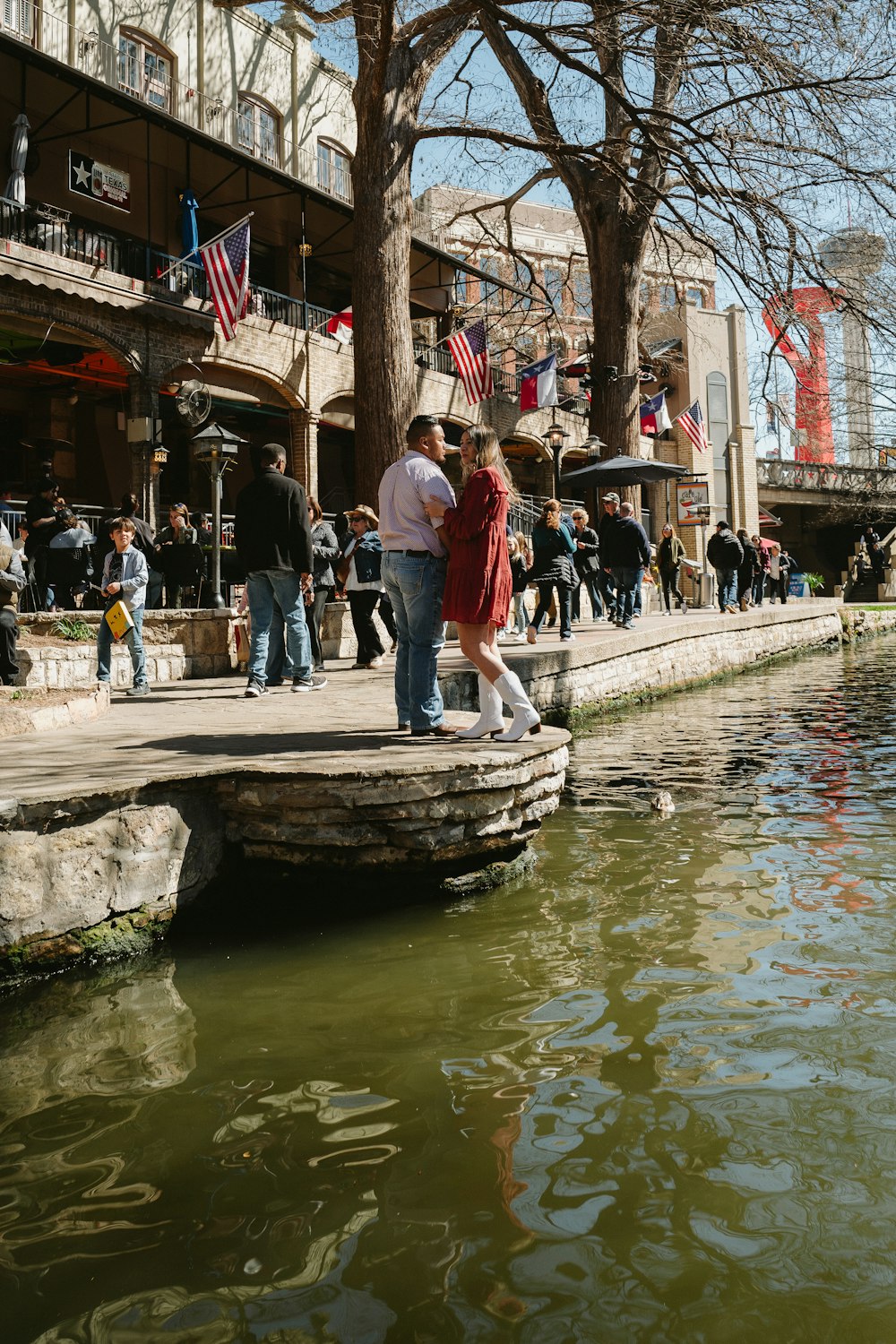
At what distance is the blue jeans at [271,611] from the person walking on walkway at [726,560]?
12348mm

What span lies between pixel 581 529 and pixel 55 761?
11538 mm

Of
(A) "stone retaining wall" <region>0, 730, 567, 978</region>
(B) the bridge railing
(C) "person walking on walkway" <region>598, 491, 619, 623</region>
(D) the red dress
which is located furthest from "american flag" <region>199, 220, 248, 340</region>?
(B) the bridge railing

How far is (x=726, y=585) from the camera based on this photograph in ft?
68.0

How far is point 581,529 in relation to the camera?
16.1m

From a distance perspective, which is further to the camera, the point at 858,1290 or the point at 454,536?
the point at 454,536

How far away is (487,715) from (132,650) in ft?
13.9

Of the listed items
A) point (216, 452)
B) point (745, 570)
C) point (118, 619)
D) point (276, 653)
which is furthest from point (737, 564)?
point (118, 619)

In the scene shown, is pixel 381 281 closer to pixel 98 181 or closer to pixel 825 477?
pixel 98 181

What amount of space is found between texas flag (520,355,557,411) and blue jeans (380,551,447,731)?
18.9m

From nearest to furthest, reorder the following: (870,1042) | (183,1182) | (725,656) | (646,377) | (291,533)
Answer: (183,1182), (870,1042), (291,533), (725,656), (646,377)

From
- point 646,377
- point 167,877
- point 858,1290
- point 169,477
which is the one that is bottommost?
point 858,1290

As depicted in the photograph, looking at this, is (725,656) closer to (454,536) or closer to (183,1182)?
(454,536)

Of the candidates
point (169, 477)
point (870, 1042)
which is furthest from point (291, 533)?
point (169, 477)

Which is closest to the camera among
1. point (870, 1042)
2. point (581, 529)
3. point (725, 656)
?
point (870, 1042)
